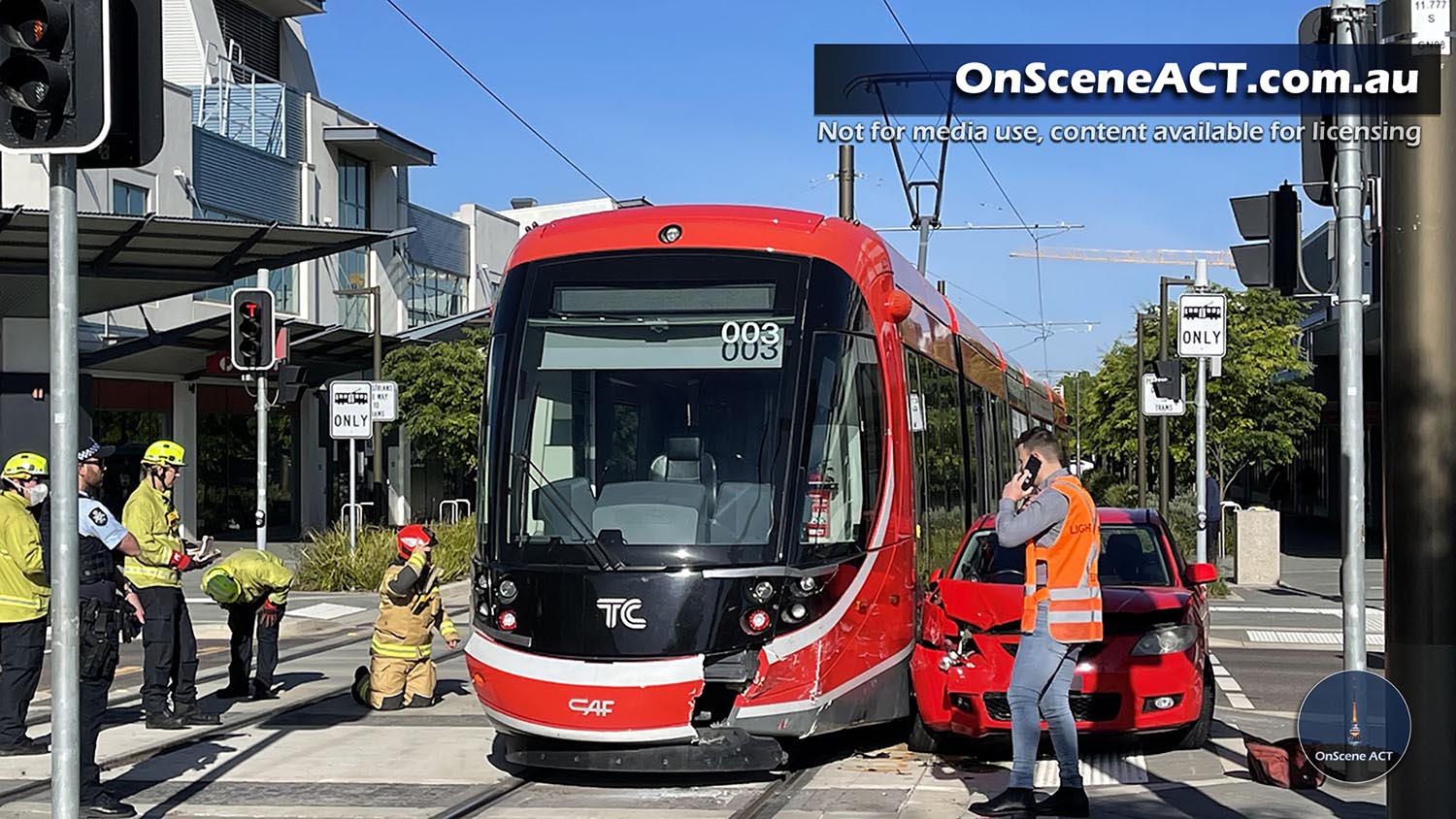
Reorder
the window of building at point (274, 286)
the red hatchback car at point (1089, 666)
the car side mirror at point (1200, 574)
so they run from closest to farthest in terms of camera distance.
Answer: the red hatchback car at point (1089, 666), the car side mirror at point (1200, 574), the window of building at point (274, 286)

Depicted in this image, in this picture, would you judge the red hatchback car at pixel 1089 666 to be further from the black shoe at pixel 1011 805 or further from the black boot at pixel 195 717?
the black boot at pixel 195 717

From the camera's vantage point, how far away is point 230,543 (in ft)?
124

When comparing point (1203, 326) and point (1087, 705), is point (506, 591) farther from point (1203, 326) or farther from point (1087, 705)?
point (1203, 326)

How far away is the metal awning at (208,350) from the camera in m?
32.0

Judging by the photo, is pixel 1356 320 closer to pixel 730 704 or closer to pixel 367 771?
pixel 730 704

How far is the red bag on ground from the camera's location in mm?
9258

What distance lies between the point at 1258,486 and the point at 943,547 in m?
70.2

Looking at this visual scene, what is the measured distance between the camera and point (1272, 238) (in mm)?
9602

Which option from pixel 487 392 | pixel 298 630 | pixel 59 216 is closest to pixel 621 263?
pixel 487 392

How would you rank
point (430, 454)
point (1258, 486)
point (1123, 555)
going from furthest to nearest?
point (1258, 486), point (430, 454), point (1123, 555)

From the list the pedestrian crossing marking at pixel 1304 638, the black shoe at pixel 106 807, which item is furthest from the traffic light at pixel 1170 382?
the black shoe at pixel 106 807

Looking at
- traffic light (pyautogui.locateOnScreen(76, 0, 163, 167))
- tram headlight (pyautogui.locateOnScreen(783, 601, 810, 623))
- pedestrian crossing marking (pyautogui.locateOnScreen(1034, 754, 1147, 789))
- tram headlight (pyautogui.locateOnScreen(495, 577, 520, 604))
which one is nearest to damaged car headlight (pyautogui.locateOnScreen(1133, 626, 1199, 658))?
pedestrian crossing marking (pyautogui.locateOnScreen(1034, 754, 1147, 789))

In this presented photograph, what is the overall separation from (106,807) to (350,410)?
1652 centimetres

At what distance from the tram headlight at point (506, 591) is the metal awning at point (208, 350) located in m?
19.5
